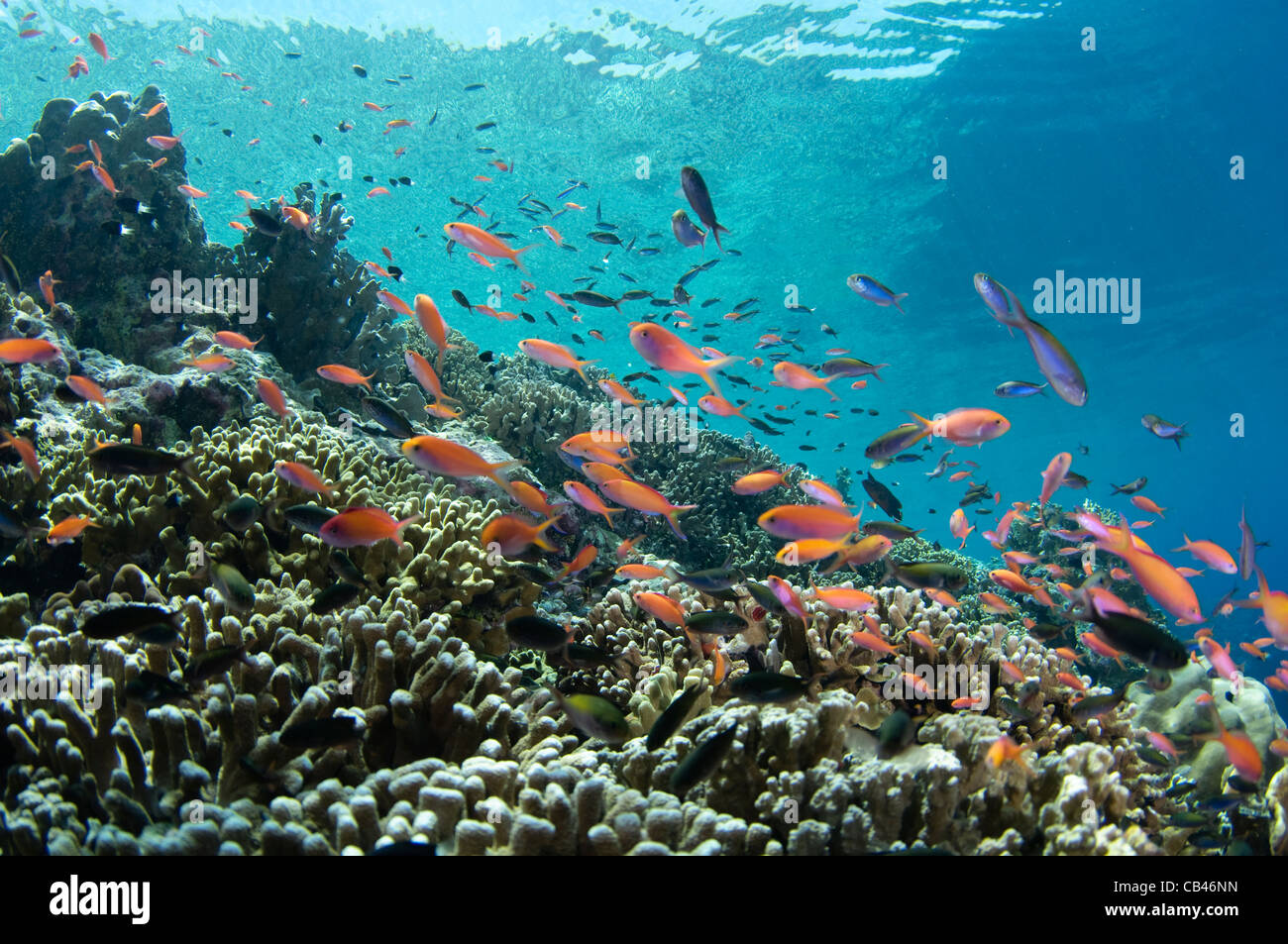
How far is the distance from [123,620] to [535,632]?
1.70 meters

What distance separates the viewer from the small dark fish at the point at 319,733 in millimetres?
2170

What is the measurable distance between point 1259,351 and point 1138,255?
699 inches

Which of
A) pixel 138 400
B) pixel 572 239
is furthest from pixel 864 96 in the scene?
pixel 138 400

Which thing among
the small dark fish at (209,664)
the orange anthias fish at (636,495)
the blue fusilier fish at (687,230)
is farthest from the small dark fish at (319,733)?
the blue fusilier fish at (687,230)

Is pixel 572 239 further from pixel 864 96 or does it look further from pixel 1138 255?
pixel 1138 255

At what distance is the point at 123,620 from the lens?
2398 millimetres

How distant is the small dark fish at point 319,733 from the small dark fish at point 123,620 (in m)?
0.80

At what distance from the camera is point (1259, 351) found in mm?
35062

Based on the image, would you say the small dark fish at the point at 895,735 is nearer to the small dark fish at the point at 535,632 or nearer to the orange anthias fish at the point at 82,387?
the small dark fish at the point at 535,632

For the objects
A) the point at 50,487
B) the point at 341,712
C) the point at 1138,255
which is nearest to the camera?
the point at 341,712

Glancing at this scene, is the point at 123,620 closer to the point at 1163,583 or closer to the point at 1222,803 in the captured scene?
the point at 1163,583
